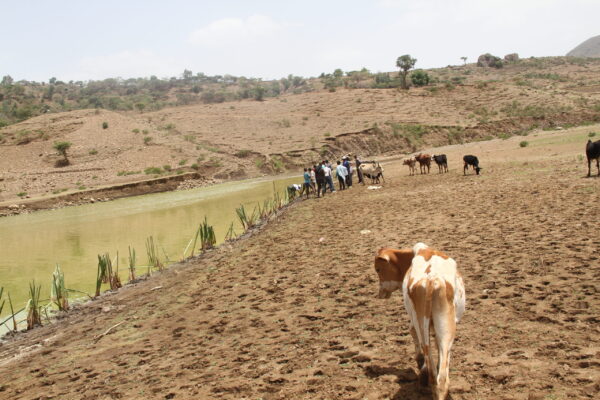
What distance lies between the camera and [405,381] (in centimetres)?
386

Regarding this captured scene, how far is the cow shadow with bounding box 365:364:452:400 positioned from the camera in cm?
361

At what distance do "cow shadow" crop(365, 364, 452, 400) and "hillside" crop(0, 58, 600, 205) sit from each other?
34084 mm

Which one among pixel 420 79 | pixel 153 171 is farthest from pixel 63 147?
pixel 420 79

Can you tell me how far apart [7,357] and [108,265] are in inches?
125

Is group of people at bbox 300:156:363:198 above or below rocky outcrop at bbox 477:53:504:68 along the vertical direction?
below

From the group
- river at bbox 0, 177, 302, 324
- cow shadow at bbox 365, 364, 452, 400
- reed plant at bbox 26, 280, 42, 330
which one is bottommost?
river at bbox 0, 177, 302, 324

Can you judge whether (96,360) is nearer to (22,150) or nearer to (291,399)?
(291,399)

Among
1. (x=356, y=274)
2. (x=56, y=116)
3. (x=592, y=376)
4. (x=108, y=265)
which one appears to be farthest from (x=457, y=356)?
(x=56, y=116)

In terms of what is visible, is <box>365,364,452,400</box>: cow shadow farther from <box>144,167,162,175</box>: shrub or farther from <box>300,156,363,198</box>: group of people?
<box>144,167,162,175</box>: shrub

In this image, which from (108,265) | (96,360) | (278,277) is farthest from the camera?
(108,265)

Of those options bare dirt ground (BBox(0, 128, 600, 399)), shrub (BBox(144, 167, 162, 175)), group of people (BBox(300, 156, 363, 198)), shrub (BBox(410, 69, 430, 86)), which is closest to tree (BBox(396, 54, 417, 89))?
shrub (BBox(410, 69, 430, 86))

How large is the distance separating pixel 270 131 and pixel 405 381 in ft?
146

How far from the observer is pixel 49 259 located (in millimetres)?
14148

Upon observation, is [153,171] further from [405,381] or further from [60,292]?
[405,381]
